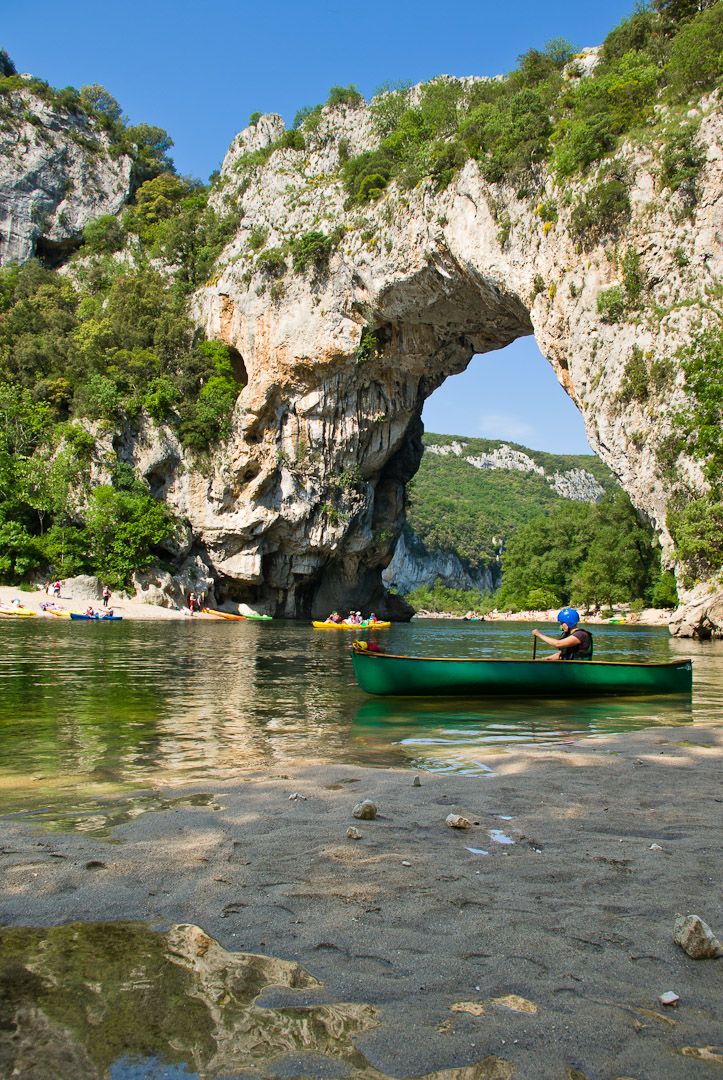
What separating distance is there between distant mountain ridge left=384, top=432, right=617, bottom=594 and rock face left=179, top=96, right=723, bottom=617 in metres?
45.6

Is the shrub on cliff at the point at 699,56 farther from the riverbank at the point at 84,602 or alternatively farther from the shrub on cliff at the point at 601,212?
the riverbank at the point at 84,602

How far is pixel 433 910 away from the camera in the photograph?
90.4 inches

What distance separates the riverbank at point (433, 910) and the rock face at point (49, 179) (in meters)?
60.0

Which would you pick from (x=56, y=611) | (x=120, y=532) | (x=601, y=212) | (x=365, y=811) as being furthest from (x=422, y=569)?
(x=365, y=811)

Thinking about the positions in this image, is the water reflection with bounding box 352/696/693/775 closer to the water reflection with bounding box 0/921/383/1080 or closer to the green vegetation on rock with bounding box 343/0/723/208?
the water reflection with bounding box 0/921/383/1080

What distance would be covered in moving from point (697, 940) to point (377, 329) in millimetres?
34289

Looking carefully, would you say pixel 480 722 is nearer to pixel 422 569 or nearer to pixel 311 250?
pixel 311 250

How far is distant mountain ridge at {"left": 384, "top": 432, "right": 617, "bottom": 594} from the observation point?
105312 millimetres

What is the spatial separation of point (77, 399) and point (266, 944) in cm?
4137

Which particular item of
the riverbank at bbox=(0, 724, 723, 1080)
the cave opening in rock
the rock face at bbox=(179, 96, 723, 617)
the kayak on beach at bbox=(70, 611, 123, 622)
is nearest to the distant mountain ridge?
the rock face at bbox=(179, 96, 723, 617)

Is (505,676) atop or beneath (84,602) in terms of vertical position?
atop

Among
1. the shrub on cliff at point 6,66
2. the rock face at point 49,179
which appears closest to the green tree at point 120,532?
the rock face at point 49,179

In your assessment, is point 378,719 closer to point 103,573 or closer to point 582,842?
point 582,842

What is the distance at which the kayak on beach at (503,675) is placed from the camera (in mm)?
8359
